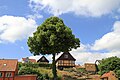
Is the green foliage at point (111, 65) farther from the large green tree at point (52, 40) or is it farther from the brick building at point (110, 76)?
the large green tree at point (52, 40)

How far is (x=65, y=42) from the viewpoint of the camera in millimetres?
64062

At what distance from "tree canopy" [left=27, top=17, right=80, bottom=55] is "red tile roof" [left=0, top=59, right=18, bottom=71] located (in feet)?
20.8

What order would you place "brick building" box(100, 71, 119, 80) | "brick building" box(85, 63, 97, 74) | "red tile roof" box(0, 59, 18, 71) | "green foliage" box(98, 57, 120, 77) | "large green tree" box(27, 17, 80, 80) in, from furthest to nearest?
"brick building" box(85, 63, 97, 74) → "green foliage" box(98, 57, 120, 77) → "brick building" box(100, 71, 119, 80) → "large green tree" box(27, 17, 80, 80) → "red tile roof" box(0, 59, 18, 71)

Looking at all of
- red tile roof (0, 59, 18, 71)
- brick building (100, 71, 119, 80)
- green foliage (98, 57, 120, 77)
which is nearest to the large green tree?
red tile roof (0, 59, 18, 71)

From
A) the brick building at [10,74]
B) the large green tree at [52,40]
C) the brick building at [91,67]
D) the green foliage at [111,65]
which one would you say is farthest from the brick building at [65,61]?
the brick building at [10,74]

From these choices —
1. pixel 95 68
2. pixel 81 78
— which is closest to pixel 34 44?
pixel 81 78

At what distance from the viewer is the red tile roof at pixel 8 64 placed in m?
58.5

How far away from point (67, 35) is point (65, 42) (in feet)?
5.93

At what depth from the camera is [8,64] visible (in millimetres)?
60250

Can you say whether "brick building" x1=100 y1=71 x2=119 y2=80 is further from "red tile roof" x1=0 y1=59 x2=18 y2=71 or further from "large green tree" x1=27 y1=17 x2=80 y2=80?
"red tile roof" x1=0 y1=59 x2=18 y2=71

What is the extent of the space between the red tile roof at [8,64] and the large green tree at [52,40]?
20.8 feet

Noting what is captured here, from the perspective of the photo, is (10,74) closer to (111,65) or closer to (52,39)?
(52,39)

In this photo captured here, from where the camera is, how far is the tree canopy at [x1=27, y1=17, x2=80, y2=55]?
206 feet

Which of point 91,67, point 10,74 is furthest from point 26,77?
point 91,67
